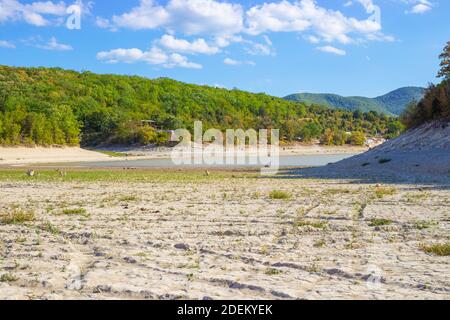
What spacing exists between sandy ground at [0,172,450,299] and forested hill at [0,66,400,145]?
68.9 metres

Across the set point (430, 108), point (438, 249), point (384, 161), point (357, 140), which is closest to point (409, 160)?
point (384, 161)

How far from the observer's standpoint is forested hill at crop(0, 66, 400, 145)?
290 ft

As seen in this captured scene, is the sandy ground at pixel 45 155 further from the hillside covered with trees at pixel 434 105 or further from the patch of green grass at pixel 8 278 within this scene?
the patch of green grass at pixel 8 278

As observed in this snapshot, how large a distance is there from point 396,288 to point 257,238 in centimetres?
379

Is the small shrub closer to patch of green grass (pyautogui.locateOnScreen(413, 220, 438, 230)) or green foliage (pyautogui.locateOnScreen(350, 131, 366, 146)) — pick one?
patch of green grass (pyautogui.locateOnScreen(413, 220, 438, 230))

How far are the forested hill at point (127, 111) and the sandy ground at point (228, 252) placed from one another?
6893 cm

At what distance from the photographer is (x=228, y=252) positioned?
8.09 m

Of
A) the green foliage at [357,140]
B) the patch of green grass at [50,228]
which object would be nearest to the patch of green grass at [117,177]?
the patch of green grass at [50,228]

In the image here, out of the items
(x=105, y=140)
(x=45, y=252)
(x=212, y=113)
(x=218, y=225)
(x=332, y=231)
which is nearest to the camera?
(x=45, y=252)

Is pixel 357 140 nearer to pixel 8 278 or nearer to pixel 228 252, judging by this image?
pixel 228 252

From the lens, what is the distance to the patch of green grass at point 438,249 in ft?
25.1

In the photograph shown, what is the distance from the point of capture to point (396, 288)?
19.2 ft
